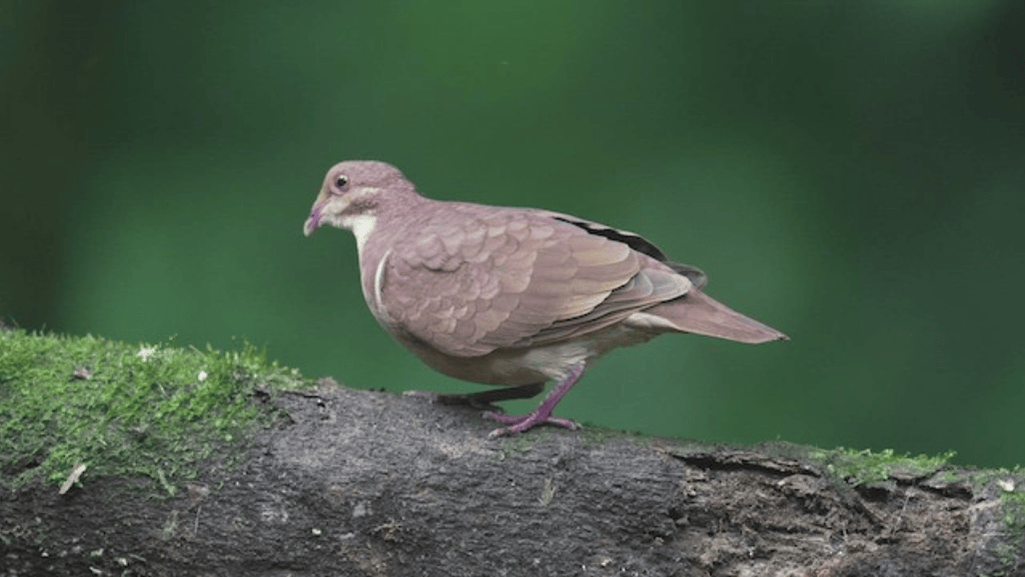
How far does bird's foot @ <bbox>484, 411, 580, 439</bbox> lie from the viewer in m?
3.30

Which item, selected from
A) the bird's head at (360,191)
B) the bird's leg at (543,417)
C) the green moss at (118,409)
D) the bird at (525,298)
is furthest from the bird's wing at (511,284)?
the green moss at (118,409)

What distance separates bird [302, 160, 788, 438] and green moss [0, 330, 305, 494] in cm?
42

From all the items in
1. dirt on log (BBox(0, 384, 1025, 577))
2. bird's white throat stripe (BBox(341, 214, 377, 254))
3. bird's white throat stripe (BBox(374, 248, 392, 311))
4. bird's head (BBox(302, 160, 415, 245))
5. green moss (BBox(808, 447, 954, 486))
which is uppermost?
bird's head (BBox(302, 160, 415, 245))

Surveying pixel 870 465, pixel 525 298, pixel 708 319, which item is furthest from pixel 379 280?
pixel 870 465

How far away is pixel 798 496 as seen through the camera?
3242mm

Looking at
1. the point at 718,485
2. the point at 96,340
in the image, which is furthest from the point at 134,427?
the point at 718,485

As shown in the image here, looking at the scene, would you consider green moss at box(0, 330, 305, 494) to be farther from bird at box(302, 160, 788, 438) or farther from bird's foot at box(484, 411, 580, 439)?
bird's foot at box(484, 411, 580, 439)

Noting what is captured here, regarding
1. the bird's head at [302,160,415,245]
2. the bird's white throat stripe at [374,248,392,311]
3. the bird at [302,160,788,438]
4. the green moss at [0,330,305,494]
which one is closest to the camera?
the green moss at [0,330,305,494]

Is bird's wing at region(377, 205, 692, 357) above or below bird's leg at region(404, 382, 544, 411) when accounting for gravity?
above

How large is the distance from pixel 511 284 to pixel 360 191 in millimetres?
612

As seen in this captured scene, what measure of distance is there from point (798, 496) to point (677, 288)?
631 mm

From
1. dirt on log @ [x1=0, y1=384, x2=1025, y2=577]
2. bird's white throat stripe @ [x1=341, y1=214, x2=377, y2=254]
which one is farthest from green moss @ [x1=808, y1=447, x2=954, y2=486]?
bird's white throat stripe @ [x1=341, y1=214, x2=377, y2=254]

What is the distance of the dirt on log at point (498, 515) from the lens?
311 cm

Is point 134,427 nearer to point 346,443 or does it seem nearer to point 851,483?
point 346,443
